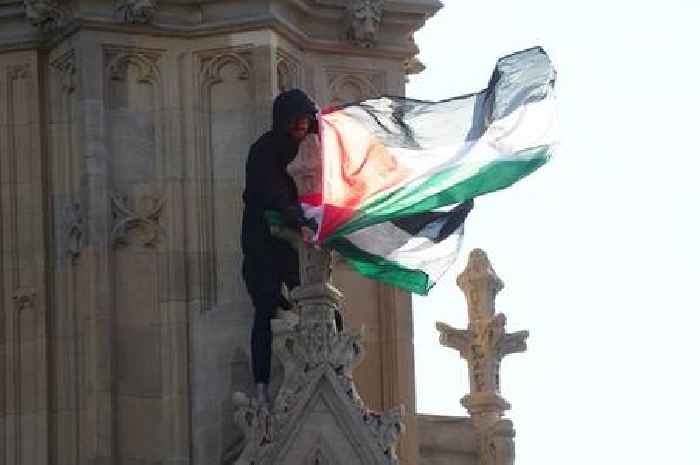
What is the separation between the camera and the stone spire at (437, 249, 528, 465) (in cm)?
3084

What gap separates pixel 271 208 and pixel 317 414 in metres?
2.17

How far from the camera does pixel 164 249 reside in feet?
95.7

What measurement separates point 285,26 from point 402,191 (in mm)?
2031

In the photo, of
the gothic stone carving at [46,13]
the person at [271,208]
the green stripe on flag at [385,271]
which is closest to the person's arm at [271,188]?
the person at [271,208]

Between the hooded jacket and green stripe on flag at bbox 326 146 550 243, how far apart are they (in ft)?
2.33

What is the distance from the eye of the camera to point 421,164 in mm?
29359

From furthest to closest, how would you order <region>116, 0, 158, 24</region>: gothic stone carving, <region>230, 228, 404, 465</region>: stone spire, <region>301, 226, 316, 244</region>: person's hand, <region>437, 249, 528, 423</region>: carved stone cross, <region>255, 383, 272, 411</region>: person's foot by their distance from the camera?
<region>437, 249, 528, 423</region>: carved stone cross < <region>116, 0, 158, 24</region>: gothic stone carving < <region>301, 226, 316, 244</region>: person's hand < <region>255, 383, 272, 411</region>: person's foot < <region>230, 228, 404, 465</region>: stone spire

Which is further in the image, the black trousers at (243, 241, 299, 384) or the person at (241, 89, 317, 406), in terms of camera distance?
the person at (241, 89, 317, 406)

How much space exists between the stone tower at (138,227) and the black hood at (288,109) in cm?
49

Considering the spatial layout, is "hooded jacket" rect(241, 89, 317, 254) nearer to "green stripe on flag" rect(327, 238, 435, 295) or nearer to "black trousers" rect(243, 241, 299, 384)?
"black trousers" rect(243, 241, 299, 384)

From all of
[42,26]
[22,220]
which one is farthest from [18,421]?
[42,26]

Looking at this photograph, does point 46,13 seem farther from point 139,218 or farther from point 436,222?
point 436,222

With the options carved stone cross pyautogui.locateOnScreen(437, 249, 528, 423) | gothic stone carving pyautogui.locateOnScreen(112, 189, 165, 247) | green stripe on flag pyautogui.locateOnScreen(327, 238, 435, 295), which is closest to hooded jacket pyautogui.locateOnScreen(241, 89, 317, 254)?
green stripe on flag pyautogui.locateOnScreen(327, 238, 435, 295)

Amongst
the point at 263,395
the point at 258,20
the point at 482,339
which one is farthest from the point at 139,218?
the point at 482,339
